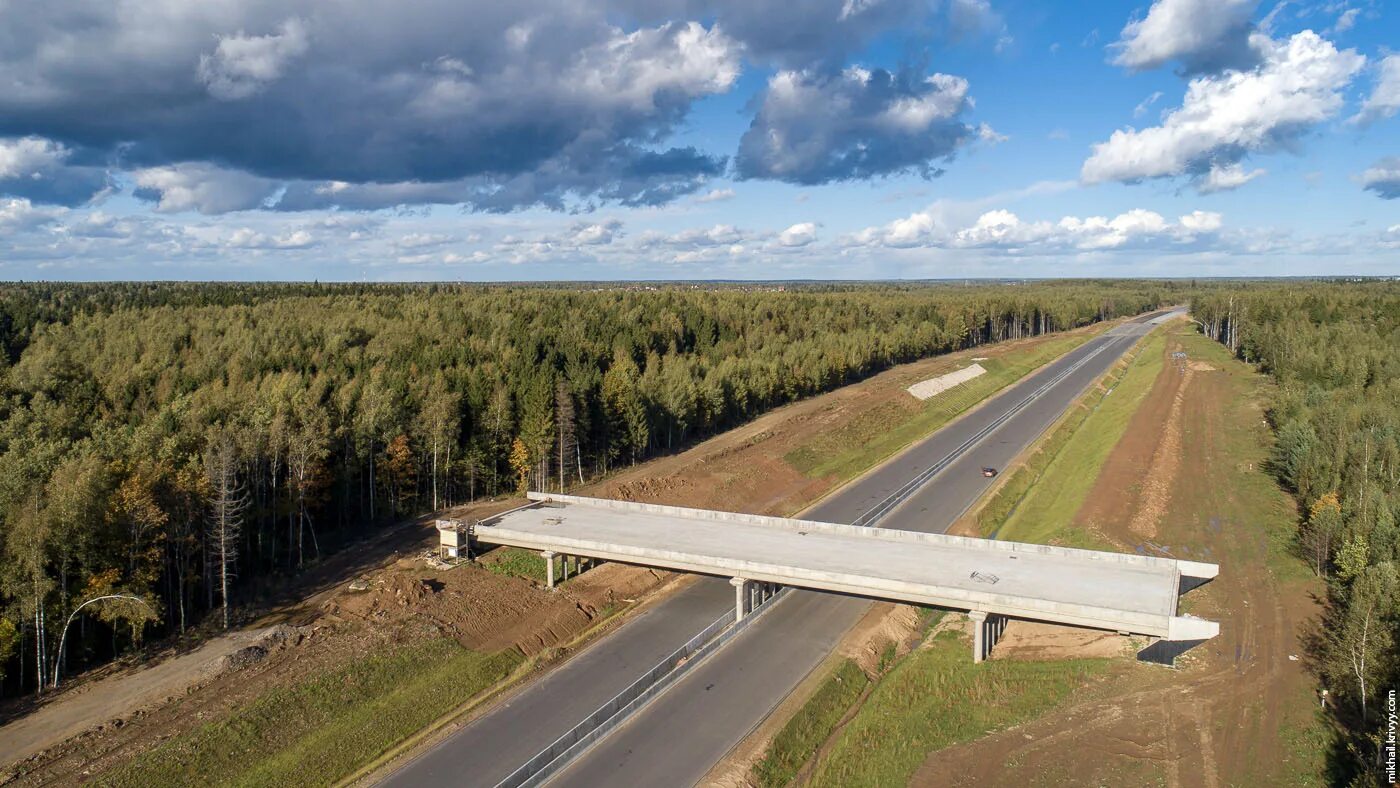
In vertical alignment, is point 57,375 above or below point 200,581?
above

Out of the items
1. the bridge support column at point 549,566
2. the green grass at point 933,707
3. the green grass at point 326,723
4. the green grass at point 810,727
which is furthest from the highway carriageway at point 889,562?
the green grass at point 326,723

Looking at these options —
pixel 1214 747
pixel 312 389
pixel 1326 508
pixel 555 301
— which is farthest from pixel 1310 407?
pixel 555 301

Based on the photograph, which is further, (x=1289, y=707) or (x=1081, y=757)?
(x=1289, y=707)

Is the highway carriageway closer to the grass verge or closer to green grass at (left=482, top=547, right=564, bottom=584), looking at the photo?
green grass at (left=482, top=547, right=564, bottom=584)

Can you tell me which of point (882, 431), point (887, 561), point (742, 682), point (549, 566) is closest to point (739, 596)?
point (742, 682)

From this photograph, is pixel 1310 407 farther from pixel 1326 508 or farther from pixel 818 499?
pixel 818 499

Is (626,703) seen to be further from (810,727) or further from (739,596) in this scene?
(739,596)

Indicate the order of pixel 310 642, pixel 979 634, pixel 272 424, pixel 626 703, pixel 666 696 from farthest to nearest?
pixel 272 424 → pixel 310 642 → pixel 979 634 → pixel 666 696 → pixel 626 703
